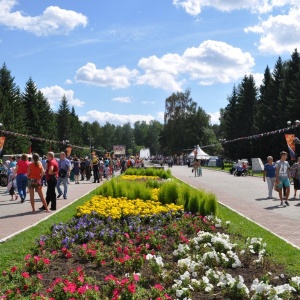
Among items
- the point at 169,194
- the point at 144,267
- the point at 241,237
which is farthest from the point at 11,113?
the point at 144,267

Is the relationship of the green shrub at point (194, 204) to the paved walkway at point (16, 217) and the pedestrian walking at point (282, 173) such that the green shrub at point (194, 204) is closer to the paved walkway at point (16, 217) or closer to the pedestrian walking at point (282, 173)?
the paved walkway at point (16, 217)

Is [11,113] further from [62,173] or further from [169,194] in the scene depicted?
[169,194]

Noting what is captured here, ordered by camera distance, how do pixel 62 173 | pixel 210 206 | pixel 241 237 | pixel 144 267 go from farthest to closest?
pixel 62 173, pixel 210 206, pixel 241 237, pixel 144 267

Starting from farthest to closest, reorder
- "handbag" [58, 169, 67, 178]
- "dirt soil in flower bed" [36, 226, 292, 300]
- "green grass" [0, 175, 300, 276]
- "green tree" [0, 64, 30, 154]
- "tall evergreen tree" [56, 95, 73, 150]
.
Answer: "tall evergreen tree" [56, 95, 73, 150]
"green tree" [0, 64, 30, 154]
"handbag" [58, 169, 67, 178]
"green grass" [0, 175, 300, 276]
"dirt soil in flower bed" [36, 226, 292, 300]

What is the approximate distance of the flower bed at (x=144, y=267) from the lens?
4.71m

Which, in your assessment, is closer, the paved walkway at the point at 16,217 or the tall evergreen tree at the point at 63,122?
the paved walkway at the point at 16,217

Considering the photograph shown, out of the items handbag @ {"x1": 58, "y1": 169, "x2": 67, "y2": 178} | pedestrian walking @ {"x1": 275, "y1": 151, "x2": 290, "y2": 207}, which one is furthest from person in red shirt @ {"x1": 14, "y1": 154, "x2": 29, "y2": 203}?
pedestrian walking @ {"x1": 275, "y1": 151, "x2": 290, "y2": 207}

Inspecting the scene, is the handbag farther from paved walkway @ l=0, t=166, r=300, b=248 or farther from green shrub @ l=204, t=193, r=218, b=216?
green shrub @ l=204, t=193, r=218, b=216

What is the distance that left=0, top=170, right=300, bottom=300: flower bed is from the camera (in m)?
4.71

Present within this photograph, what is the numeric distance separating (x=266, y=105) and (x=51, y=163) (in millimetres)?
48926

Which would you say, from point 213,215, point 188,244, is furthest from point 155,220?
point 188,244

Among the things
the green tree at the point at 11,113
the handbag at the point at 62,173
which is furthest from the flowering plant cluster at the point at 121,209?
the green tree at the point at 11,113

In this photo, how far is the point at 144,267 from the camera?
234 inches

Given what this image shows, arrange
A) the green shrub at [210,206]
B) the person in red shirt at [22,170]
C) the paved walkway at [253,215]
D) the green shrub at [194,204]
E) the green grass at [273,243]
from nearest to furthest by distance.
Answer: the green grass at [273,243] < the paved walkway at [253,215] < the green shrub at [210,206] < the green shrub at [194,204] < the person in red shirt at [22,170]
